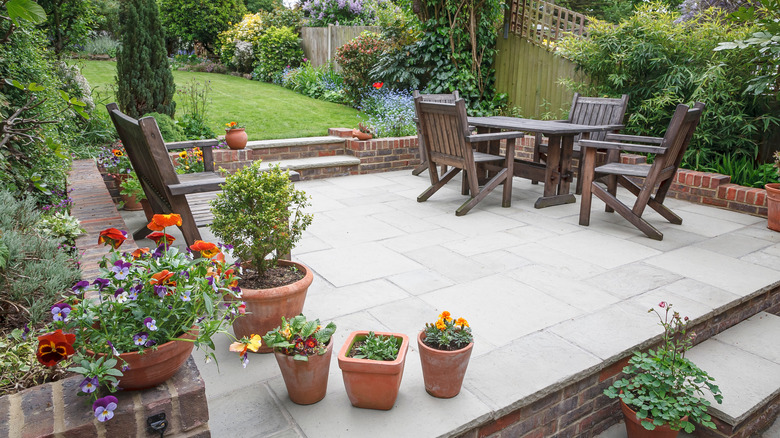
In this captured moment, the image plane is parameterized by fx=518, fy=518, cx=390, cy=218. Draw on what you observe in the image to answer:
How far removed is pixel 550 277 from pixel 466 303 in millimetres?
683

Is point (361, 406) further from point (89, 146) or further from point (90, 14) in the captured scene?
point (90, 14)

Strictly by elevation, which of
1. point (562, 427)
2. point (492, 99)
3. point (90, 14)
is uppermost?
point (90, 14)

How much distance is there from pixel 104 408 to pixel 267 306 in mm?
935

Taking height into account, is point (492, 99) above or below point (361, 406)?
above

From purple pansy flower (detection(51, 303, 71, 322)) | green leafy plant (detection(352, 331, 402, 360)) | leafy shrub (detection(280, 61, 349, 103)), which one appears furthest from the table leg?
leafy shrub (detection(280, 61, 349, 103))

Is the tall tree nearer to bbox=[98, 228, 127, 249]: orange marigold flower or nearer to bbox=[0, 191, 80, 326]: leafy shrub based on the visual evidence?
bbox=[0, 191, 80, 326]: leafy shrub

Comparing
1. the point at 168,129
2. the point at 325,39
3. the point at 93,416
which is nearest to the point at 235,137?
the point at 168,129

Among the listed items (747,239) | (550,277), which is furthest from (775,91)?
(550,277)

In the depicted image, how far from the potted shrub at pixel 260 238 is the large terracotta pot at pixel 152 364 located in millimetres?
669

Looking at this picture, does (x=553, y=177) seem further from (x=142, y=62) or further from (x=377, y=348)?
(x=142, y=62)

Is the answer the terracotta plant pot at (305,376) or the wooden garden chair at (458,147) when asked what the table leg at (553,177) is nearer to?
the wooden garden chair at (458,147)

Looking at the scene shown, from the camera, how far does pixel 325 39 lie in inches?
435

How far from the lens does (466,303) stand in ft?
9.00

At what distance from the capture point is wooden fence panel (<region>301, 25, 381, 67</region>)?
10.6 metres
